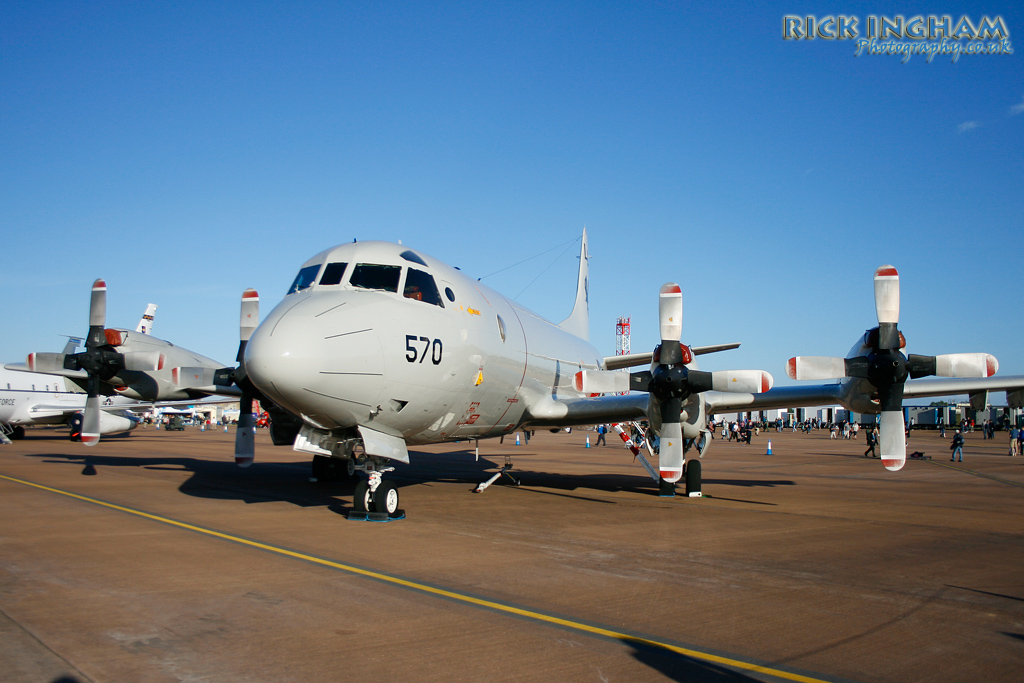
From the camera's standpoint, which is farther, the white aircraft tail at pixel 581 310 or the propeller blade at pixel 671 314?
the white aircraft tail at pixel 581 310

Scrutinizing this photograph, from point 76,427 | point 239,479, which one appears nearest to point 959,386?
point 239,479

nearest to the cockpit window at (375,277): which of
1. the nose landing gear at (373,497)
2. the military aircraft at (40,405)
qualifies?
the nose landing gear at (373,497)

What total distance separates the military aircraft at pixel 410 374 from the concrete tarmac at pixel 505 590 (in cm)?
139

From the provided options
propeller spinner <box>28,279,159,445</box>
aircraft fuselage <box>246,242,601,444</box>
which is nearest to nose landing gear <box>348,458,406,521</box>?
aircraft fuselage <box>246,242,601,444</box>

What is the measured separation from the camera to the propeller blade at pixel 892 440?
12.4m

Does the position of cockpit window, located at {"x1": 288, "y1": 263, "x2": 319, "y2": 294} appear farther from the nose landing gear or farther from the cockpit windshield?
the nose landing gear

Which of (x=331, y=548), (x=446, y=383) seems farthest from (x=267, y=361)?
(x=446, y=383)

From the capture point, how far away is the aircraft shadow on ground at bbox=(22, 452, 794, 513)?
1503cm

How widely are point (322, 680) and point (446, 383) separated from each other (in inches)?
290

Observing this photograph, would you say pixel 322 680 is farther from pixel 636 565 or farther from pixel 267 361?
pixel 267 361

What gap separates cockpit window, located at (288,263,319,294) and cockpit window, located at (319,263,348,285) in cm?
20

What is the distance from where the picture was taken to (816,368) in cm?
1275

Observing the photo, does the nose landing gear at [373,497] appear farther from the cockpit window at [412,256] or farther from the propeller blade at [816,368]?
the propeller blade at [816,368]

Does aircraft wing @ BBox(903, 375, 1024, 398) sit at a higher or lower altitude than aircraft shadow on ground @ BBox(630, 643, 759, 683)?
higher
